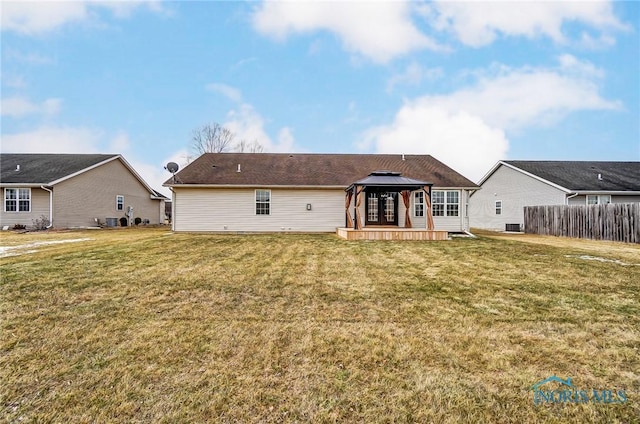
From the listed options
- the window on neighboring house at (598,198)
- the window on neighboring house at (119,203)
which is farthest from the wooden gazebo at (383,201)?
the window on neighboring house at (119,203)

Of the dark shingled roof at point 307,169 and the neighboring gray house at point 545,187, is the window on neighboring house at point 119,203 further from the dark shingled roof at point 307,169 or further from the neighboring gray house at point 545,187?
the neighboring gray house at point 545,187

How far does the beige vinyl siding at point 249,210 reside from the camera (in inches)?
624

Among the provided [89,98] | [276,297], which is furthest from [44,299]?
[89,98]

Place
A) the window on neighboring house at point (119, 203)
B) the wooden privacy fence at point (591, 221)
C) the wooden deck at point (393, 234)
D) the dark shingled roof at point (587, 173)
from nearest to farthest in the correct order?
the wooden deck at point (393, 234), the wooden privacy fence at point (591, 221), the dark shingled roof at point (587, 173), the window on neighboring house at point (119, 203)

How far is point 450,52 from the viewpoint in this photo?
15.5m

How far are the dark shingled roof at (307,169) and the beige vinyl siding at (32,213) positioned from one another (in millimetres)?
9385

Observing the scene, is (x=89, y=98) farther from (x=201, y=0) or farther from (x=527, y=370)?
(x=527, y=370)

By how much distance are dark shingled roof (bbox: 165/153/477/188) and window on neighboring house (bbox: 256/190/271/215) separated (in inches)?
21.1

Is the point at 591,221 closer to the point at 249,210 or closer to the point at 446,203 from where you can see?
the point at 446,203

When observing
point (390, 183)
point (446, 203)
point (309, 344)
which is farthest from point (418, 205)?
point (309, 344)

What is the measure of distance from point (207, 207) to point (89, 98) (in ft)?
35.4

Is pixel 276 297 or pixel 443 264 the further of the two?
pixel 443 264

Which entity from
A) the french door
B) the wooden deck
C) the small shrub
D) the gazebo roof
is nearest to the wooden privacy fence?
the wooden deck

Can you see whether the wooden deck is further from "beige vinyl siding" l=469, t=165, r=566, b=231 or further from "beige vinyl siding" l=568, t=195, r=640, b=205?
"beige vinyl siding" l=568, t=195, r=640, b=205
